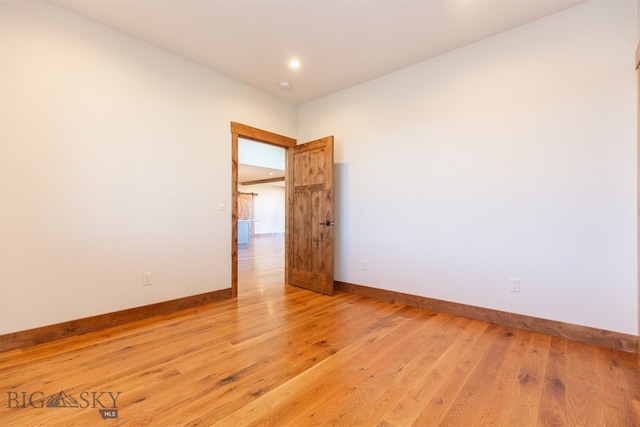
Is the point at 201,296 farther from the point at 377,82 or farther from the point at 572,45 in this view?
the point at 572,45

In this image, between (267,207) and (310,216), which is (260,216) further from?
(310,216)

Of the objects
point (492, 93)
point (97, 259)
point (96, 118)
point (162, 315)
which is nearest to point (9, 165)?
point (96, 118)

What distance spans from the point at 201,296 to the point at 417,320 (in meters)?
2.37

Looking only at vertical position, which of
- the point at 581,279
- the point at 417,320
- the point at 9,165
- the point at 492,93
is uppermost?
the point at 492,93

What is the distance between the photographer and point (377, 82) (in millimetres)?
3600

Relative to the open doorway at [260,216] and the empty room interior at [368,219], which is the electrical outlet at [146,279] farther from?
the open doorway at [260,216]

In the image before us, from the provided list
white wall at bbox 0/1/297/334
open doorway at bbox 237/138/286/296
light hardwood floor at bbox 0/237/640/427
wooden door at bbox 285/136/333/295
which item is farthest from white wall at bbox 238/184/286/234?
light hardwood floor at bbox 0/237/640/427

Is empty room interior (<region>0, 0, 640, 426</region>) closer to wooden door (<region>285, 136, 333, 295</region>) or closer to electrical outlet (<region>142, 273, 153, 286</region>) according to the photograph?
electrical outlet (<region>142, 273, 153, 286</region>)

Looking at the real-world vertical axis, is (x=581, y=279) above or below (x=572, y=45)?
below

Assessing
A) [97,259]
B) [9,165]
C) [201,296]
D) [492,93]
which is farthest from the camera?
[201,296]

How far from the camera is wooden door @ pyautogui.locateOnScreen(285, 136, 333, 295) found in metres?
3.76

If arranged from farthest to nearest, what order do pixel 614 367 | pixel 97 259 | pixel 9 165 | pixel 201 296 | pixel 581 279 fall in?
pixel 201 296
pixel 97 259
pixel 581 279
pixel 9 165
pixel 614 367

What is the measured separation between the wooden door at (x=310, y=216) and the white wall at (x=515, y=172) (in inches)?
17.2

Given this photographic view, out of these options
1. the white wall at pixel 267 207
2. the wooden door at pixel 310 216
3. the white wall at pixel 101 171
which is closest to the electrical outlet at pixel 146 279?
the white wall at pixel 101 171
